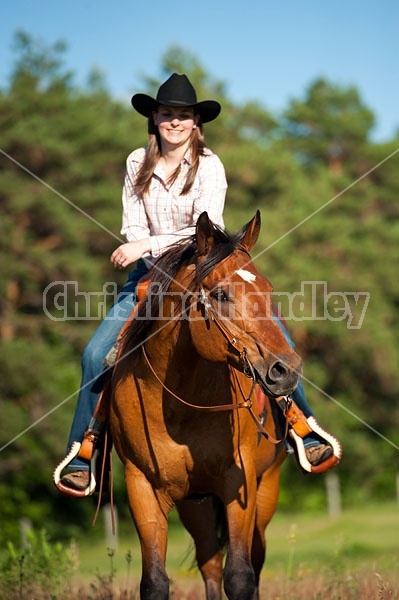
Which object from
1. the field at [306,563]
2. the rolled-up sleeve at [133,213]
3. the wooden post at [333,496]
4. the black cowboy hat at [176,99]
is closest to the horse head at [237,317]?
the rolled-up sleeve at [133,213]

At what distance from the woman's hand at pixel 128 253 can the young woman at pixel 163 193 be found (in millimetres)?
144

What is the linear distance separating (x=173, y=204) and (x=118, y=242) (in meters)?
29.7

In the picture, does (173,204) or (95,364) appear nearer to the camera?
(95,364)

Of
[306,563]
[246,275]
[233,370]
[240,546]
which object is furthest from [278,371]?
[306,563]

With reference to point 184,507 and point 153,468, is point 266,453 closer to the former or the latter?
point 184,507

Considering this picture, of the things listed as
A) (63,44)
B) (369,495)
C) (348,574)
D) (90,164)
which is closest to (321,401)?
(369,495)

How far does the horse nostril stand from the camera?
5402 mm

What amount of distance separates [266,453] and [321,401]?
105 feet

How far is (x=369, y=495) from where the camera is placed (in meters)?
44.1

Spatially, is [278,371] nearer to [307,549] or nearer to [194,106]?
[194,106]

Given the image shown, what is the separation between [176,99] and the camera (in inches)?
288

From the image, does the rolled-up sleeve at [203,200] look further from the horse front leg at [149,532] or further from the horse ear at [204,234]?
the horse front leg at [149,532]

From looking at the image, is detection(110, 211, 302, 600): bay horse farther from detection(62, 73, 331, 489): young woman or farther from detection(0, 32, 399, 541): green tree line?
detection(0, 32, 399, 541): green tree line

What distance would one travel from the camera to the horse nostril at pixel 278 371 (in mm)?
5402
